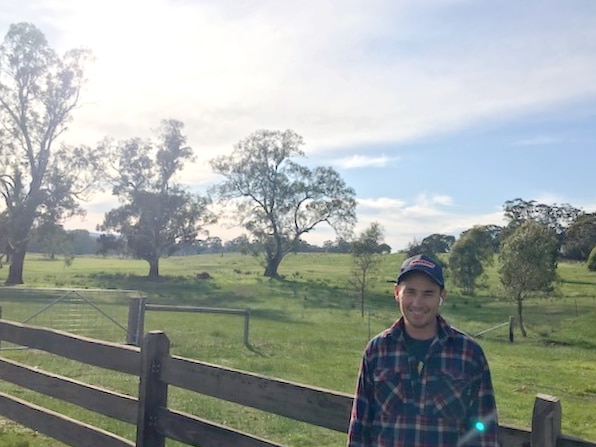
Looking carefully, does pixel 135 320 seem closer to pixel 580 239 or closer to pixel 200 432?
pixel 200 432

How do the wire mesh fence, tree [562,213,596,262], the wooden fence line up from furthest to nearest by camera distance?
1. tree [562,213,596,262]
2. the wire mesh fence
3. the wooden fence

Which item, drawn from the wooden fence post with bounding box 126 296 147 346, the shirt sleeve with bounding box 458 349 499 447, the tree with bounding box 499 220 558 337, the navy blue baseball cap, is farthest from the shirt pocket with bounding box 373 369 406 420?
the tree with bounding box 499 220 558 337

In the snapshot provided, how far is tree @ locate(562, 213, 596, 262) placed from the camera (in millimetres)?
78750

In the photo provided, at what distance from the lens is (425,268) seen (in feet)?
10.6

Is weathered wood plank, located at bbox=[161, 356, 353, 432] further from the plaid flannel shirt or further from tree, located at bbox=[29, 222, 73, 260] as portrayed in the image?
tree, located at bbox=[29, 222, 73, 260]

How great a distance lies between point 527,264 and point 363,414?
25838 mm

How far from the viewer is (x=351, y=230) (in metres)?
60.5

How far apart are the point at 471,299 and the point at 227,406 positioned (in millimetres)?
34068

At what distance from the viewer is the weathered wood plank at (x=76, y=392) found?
5191 millimetres

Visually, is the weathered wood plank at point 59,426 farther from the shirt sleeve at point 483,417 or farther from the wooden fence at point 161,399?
the shirt sleeve at point 483,417

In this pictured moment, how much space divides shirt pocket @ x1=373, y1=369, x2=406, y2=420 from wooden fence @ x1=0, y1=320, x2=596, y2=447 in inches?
22.1

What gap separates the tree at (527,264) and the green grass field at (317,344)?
73.9 inches

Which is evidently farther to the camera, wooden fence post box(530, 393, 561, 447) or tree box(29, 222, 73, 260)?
tree box(29, 222, 73, 260)

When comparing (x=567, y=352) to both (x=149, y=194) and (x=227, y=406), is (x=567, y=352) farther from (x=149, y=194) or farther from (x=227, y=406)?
(x=149, y=194)
